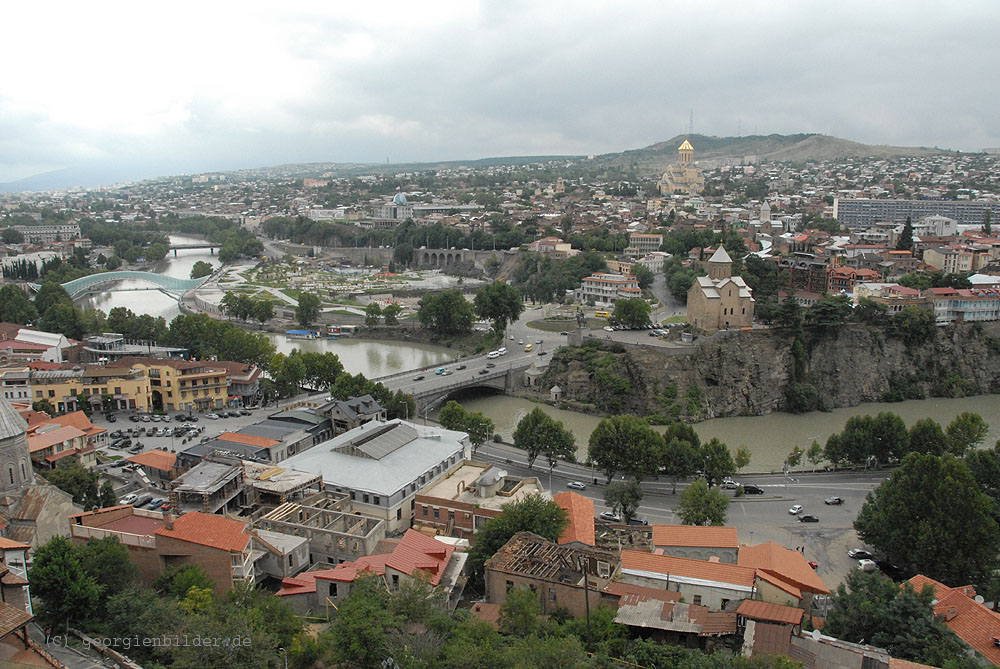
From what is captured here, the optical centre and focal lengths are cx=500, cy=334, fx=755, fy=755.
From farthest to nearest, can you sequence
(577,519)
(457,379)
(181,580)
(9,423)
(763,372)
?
(763,372) < (457,379) < (577,519) < (9,423) < (181,580)

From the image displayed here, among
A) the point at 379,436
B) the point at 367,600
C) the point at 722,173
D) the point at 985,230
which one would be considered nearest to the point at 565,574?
the point at 367,600

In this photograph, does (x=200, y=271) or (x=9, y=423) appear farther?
(x=200, y=271)

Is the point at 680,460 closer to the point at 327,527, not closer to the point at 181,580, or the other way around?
the point at 327,527

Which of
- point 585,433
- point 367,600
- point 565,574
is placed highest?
point 367,600

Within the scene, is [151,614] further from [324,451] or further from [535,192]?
[535,192]

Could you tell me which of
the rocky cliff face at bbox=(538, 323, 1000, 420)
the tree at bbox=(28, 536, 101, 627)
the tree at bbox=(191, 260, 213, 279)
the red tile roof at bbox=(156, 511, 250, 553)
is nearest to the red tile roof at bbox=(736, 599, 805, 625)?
the red tile roof at bbox=(156, 511, 250, 553)

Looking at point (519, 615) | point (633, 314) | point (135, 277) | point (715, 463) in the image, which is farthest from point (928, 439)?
point (135, 277)
